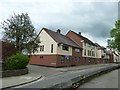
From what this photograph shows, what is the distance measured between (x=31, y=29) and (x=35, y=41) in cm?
191

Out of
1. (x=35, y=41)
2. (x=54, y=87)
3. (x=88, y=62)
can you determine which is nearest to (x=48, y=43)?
(x=35, y=41)

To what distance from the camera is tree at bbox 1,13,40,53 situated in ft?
59.0

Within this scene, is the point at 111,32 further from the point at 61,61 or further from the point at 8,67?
the point at 8,67

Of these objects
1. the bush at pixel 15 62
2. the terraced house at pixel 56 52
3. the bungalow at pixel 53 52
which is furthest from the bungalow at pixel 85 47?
the bush at pixel 15 62

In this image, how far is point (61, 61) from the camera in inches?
1090

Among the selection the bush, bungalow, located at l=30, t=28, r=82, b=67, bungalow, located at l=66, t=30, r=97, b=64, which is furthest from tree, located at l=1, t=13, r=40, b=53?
bungalow, located at l=66, t=30, r=97, b=64

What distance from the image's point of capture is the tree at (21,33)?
17969 millimetres

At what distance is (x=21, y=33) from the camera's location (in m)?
18.1

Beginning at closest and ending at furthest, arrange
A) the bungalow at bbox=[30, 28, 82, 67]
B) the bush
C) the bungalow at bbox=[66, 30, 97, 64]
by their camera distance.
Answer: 1. the bush
2. the bungalow at bbox=[30, 28, 82, 67]
3. the bungalow at bbox=[66, 30, 97, 64]

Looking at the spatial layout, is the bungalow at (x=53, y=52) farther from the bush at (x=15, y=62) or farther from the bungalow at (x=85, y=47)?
the bush at (x=15, y=62)

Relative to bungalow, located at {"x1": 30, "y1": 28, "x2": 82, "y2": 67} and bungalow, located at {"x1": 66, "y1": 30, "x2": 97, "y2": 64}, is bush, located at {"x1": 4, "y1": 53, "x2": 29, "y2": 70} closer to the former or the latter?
bungalow, located at {"x1": 30, "y1": 28, "x2": 82, "y2": 67}

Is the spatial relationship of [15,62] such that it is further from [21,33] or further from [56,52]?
[56,52]

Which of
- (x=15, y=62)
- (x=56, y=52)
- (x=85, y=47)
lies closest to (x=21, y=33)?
(x=15, y=62)

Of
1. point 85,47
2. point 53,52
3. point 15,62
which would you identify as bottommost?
point 15,62
